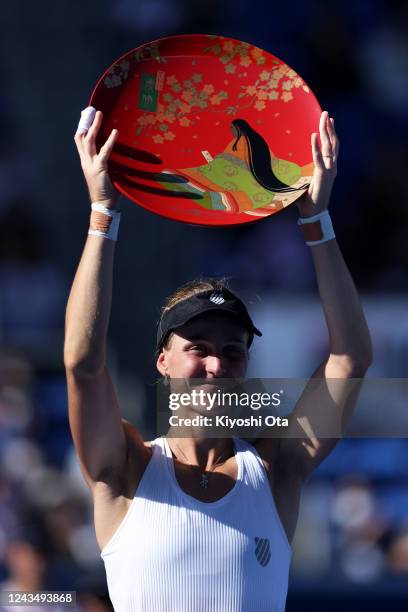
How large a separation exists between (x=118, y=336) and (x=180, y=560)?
4.74 metres

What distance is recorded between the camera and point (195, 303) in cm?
284

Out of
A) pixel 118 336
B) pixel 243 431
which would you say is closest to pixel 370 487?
pixel 118 336

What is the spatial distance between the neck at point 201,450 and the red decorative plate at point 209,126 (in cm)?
57

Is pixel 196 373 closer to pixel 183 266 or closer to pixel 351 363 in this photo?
pixel 351 363

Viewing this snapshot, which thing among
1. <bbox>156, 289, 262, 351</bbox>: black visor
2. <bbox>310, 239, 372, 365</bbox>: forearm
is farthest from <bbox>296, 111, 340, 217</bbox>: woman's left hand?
<bbox>156, 289, 262, 351</bbox>: black visor

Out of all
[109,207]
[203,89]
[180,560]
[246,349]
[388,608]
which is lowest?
[388,608]

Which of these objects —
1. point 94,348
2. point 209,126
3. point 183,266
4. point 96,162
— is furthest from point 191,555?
point 183,266

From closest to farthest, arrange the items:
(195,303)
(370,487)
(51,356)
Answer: (195,303) < (370,487) < (51,356)

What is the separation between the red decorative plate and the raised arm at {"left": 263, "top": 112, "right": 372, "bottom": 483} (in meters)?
0.06

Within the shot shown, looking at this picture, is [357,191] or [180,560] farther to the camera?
[357,191]

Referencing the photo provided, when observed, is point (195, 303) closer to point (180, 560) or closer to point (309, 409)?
point (309, 409)

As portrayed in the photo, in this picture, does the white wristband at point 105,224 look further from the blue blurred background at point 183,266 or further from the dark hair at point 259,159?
the blue blurred background at point 183,266

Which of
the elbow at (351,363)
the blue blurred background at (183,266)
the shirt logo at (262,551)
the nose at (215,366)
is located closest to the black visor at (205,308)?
the nose at (215,366)

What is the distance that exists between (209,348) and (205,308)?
0.33ft
